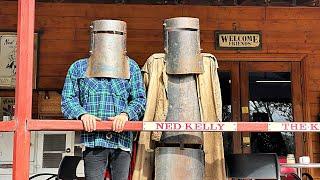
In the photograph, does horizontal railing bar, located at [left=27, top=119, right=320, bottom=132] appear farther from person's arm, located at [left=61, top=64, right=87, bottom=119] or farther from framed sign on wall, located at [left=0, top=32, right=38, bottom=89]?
framed sign on wall, located at [left=0, top=32, right=38, bottom=89]

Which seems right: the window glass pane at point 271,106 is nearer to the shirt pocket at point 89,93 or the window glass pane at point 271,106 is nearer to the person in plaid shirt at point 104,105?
the person in plaid shirt at point 104,105

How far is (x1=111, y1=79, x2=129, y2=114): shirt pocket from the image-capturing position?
132 inches

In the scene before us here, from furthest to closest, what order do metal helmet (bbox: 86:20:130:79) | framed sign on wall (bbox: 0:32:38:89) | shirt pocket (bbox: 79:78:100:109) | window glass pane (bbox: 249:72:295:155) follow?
window glass pane (bbox: 249:72:295:155) < framed sign on wall (bbox: 0:32:38:89) < metal helmet (bbox: 86:20:130:79) < shirt pocket (bbox: 79:78:100:109)

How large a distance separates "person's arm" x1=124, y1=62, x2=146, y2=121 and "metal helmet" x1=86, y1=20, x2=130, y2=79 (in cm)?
5

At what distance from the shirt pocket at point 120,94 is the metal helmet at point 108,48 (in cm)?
5

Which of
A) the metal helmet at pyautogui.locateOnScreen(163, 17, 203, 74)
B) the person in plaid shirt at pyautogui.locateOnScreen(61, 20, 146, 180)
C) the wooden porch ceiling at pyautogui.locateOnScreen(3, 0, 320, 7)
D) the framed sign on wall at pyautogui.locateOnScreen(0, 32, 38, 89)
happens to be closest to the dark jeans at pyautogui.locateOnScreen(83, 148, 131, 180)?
the person in plaid shirt at pyautogui.locateOnScreen(61, 20, 146, 180)

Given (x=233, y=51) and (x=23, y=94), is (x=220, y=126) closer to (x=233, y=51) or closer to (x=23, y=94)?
(x=23, y=94)

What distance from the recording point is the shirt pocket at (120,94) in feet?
11.0

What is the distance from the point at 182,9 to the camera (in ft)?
22.9

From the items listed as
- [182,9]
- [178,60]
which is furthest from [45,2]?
[178,60]

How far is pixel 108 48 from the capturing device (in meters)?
3.55

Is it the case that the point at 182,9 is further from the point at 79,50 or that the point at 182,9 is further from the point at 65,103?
the point at 65,103

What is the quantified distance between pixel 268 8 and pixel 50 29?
2754 mm

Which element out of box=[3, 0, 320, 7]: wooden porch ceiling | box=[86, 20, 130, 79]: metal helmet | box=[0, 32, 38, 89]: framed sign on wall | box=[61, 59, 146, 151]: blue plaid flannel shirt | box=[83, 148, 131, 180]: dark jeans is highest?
box=[3, 0, 320, 7]: wooden porch ceiling
